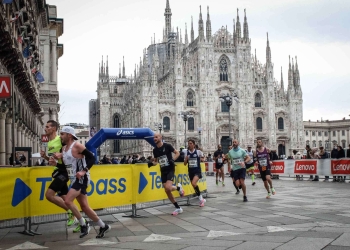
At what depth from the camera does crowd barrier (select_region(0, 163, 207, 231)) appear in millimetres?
7848

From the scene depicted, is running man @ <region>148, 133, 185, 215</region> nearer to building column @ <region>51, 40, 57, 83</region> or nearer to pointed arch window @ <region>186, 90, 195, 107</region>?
building column @ <region>51, 40, 57, 83</region>

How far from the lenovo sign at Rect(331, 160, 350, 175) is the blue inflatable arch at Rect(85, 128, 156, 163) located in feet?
35.9

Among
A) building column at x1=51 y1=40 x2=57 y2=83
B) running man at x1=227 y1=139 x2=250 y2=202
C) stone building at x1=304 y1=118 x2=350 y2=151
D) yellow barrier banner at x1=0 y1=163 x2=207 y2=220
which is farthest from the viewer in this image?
stone building at x1=304 y1=118 x2=350 y2=151

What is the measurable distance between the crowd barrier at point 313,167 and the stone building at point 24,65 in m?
13.4

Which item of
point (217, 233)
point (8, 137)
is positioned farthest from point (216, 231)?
point (8, 137)

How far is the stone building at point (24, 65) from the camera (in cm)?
1821

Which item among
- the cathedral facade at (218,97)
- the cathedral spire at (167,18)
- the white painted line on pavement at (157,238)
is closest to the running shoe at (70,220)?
the white painted line on pavement at (157,238)

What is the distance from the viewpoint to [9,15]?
19.7 m

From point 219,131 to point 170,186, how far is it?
180ft

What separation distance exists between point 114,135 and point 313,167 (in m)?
13.3

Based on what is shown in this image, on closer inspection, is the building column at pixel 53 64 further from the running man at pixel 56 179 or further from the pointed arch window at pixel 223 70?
the running man at pixel 56 179

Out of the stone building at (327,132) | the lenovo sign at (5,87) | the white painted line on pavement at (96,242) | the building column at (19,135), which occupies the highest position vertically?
the stone building at (327,132)

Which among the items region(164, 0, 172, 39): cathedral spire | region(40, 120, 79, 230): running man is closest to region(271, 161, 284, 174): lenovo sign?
region(40, 120, 79, 230): running man

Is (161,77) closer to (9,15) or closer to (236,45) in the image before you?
(236,45)
